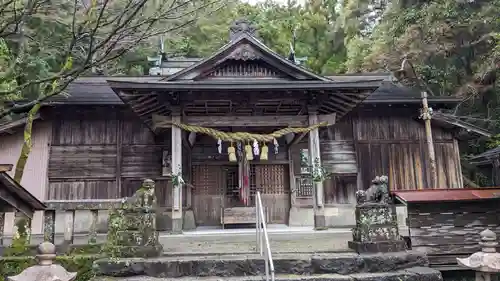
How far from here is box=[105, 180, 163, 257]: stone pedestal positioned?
6.02m

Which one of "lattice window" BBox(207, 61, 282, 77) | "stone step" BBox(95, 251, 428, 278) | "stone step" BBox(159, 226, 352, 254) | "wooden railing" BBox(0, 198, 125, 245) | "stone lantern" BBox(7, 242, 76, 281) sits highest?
"lattice window" BBox(207, 61, 282, 77)

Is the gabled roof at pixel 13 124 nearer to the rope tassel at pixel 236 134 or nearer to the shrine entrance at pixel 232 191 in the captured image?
A: the rope tassel at pixel 236 134

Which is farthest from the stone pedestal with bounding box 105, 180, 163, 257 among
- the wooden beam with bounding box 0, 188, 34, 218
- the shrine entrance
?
the shrine entrance

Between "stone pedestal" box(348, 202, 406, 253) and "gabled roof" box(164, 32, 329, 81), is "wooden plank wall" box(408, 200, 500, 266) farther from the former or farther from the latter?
"gabled roof" box(164, 32, 329, 81)

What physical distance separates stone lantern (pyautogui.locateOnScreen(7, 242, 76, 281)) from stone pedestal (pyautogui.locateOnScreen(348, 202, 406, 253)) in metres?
4.45

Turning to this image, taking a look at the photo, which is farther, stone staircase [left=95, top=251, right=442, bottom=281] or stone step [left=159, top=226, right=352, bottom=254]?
stone step [left=159, top=226, right=352, bottom=254]

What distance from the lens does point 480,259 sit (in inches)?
206

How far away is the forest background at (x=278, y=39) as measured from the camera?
4.61 metres

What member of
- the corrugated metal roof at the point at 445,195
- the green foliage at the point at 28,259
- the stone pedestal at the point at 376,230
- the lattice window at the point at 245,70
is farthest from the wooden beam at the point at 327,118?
the green foliage at the point at 28,259

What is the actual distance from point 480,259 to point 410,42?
15.0 meters

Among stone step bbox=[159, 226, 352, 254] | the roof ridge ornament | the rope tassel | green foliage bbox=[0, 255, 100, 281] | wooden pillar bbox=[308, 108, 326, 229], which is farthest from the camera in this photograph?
the roof ridge ornament

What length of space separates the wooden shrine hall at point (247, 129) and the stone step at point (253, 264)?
398cm

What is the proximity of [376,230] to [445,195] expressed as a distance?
2.51 meters

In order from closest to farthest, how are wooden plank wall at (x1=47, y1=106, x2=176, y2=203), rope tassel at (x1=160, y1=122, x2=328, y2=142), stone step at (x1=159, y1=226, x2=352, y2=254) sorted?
stone step at (x1=159, y1=226, x2=352, y2=254)
rope tassel at (x1=160, y1=122, x2=328, y2=142)
wooden plank wall at (x1=47, y1=106, x2=176, y2=203)
